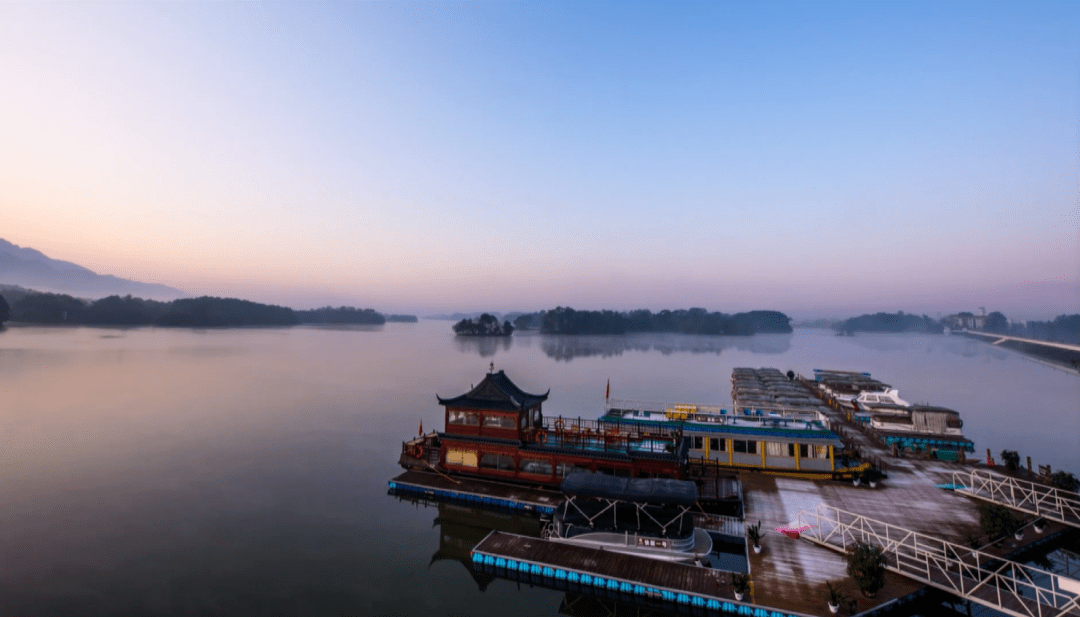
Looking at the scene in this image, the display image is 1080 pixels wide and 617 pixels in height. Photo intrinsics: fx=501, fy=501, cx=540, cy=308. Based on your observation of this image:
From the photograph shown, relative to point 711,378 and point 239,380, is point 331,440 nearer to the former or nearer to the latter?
point 239,380

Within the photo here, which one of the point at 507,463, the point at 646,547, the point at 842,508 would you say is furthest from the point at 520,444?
the point at 842,508

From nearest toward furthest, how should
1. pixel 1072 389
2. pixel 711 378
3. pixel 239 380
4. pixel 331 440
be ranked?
pixel 331 440 → pixel 239 380 → pixel 1072 389 → pixel 711 378

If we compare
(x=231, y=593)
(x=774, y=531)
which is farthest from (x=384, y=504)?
(x=774, y=531)

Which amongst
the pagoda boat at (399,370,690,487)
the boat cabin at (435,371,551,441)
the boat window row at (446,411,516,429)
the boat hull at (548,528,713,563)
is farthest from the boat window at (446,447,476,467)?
the boat hull at (548,528,713,563)

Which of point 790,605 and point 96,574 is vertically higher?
point 790,605

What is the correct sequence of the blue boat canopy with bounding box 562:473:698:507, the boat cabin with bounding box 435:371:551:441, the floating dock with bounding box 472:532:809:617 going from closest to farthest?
the floating dock with bounding box 472:532:809:617
the blue boat canopy with bounding box 562:473:698:507
the boat cabin with bounding box 435:371:551:441

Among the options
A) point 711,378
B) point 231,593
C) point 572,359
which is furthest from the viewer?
point 572,359

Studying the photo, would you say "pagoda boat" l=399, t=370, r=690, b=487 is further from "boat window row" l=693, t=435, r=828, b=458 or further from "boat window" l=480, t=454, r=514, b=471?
"boat window row" l=693, t=435, r=828, b=458

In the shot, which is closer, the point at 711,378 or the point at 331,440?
the point at 331,440

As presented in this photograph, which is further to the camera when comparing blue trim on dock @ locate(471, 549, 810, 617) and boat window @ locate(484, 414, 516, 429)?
boat window @ locate(484, 414, 516, 429)
